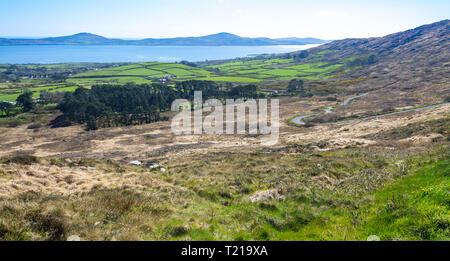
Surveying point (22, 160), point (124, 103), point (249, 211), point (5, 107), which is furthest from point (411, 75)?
point (5, 107)

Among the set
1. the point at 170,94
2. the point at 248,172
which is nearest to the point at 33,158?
the point at 248,172

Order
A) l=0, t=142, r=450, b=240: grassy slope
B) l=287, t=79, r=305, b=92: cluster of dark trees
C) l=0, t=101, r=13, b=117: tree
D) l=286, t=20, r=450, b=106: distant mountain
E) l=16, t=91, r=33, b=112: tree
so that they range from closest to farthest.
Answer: l=0, t=142, r=450, b=240: grassy slope → l=286, t=20, r=450, b=106: distant mountain → l=0, t=101, r=13, b=117: tree → l=16, t=91, r=33, b=112: tree → l=287, t=79, r=305, b=92: cluster of dark trees

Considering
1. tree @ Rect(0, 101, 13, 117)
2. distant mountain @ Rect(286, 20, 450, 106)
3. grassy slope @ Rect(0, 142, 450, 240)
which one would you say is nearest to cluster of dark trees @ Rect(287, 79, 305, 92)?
distant mountain @ Rect(286, 20, 450, 106)

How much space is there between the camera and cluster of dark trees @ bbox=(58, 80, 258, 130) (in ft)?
260

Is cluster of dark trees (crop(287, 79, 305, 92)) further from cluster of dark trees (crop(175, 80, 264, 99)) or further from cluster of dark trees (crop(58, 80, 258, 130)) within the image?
cluster of dark trees (crop(58, 80, 258, 130))

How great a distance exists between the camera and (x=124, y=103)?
9075 cm

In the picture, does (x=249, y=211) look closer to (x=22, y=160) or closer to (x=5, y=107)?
(x=22, y=160)

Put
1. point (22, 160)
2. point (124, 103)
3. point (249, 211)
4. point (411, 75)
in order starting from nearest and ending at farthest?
point (249, 211), point (22, 160), point (124, 103), point (411, 75)

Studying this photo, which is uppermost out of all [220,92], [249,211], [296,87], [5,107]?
[296,87]

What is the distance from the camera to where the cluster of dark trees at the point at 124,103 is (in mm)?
79188

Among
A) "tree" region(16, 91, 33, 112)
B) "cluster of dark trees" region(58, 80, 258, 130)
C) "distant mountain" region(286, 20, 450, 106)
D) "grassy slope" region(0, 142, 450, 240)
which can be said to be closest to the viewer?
"grassy slope" region(0, 142, 450, 240)
